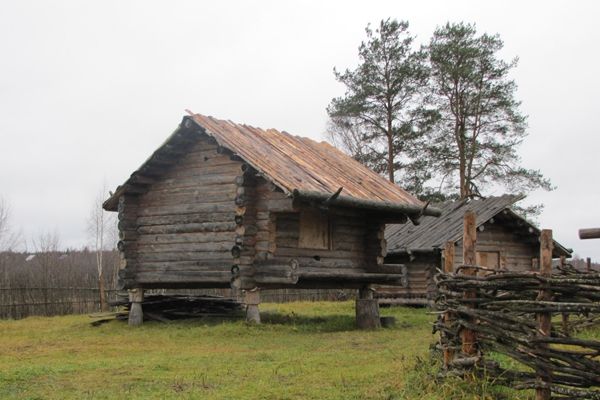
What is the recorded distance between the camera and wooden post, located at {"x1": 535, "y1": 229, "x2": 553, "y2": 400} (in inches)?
264

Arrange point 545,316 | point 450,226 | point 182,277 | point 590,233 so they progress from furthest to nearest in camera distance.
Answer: point 450,226 → point 182,277 → point 545,316 → point 590,233

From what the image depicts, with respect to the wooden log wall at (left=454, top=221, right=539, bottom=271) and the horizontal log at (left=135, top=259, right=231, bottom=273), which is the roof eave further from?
the wooden log wall at (left=454, top=221, right=539, bottom=271)

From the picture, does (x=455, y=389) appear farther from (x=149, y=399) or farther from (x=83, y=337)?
(x=83, y=337)

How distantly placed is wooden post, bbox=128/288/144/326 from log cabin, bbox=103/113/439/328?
28mm

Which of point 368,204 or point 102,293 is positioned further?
point 102,293

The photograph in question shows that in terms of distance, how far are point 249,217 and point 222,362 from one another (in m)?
5.78

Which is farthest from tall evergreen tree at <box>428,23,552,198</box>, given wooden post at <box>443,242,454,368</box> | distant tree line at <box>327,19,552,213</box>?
wooden post at <box>443,242,454,368</box>

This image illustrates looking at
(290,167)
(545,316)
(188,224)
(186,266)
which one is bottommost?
(545,316)

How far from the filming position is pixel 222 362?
11.4 metres

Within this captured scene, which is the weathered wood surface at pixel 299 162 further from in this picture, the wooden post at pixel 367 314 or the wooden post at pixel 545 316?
the wooden post at pixel 545 316

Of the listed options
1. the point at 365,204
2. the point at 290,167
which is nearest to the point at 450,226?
the point at 365,204

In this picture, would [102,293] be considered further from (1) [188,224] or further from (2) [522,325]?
(2) [522,325]

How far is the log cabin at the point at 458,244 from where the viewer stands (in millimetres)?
25719

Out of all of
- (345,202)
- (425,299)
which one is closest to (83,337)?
(345,202)
